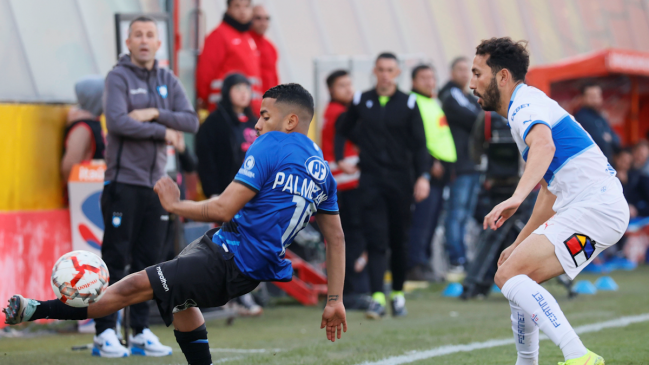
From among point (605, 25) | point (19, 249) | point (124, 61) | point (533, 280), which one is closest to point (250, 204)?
point (533, 280)

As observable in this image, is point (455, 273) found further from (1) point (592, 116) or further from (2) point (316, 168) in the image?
(2) point (316, 168)

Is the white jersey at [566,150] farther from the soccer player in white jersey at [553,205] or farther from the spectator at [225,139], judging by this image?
the spectator at [225,139]

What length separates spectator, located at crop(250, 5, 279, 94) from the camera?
9648 millimetres

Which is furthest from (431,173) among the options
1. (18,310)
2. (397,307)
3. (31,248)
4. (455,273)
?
(18,310)

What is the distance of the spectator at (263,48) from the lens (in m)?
9.65

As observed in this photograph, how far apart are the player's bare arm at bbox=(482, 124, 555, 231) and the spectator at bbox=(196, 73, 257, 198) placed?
13.2ft

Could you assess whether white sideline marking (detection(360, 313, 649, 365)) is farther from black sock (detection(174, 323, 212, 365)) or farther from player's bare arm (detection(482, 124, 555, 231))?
player's bare arm (detection(482, 124, 555, 231))

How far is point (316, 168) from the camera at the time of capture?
13.8 ft

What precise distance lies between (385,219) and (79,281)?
418cm

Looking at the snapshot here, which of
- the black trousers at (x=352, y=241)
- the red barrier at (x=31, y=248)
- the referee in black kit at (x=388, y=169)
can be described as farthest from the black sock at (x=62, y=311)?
the black trousers at (x=352, y=241)

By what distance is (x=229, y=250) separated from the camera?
418 centimetres

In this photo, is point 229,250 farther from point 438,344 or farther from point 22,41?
point 22,41

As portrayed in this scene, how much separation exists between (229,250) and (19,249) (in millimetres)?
3592

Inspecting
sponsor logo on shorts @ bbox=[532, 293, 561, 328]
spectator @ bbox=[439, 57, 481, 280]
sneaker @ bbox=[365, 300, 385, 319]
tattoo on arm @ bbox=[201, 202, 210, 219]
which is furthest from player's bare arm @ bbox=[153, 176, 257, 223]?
spectator @ bbox=[439, 57, 481, 280]
